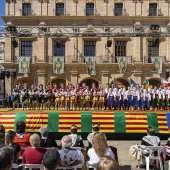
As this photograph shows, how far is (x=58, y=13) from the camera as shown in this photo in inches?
1356

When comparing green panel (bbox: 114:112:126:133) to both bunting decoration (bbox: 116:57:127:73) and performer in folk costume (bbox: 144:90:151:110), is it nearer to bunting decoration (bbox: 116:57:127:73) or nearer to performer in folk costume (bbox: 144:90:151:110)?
performer in folk costume (bbox: 144:90:151:110)

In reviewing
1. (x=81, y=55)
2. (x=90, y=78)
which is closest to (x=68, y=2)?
(x=81, y=55)

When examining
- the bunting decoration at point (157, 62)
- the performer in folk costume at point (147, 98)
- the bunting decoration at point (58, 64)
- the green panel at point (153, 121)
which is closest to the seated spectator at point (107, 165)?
the green panel at point (153, 121)

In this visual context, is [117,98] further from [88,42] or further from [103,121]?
[88,42]

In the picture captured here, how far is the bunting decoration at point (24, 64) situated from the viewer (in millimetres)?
32312

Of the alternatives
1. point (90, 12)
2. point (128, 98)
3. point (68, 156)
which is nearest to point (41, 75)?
point (90, 12)

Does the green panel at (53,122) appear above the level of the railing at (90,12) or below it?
below

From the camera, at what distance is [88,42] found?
34125 millimetres

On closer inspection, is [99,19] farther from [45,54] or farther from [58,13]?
[45,54]

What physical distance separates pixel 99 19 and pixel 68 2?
4.83 metres

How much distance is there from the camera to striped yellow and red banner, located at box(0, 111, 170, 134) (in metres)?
13.5

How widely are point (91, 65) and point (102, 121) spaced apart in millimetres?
19152

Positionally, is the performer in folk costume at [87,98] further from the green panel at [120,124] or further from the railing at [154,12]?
the railing at [154,12]

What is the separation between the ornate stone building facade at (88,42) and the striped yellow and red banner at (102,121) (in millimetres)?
19222
